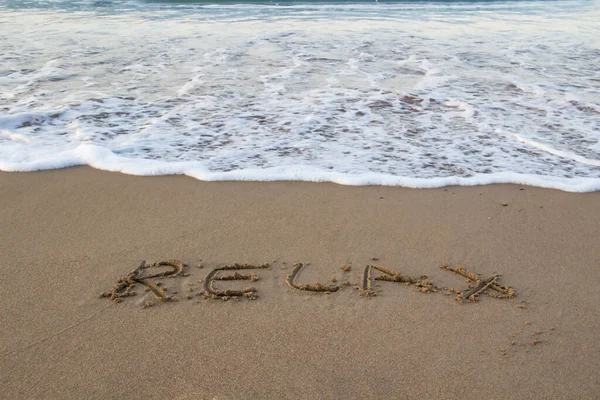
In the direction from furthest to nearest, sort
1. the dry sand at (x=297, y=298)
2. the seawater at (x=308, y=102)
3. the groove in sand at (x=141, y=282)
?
1. the seawater at (x=308, y=102)
2. the groove in sand at (x=141, y=282)
3. the dry sand at (x=297, y=298)

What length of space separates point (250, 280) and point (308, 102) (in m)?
3.04

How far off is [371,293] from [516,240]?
37.2 inches

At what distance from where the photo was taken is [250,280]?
97.9 inches

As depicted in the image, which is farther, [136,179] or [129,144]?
[129,144]

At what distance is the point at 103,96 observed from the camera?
5398 mm

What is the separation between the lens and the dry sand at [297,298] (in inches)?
74.2

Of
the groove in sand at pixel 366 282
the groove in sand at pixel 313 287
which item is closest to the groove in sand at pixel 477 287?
the groove in sand at pixel 366 282

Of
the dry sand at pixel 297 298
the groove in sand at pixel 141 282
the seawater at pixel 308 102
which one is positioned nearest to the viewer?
the dry sand at pixel 297 298

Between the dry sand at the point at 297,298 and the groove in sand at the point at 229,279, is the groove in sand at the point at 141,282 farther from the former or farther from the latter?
the groove in sand at the point at 229,279

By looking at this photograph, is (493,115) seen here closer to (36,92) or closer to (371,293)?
(371,293)

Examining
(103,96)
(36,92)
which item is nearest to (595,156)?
(103,96)

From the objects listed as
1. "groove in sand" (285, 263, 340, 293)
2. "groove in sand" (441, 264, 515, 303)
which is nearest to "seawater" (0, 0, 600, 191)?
"groove in sand" (441, 264, 515, 303)

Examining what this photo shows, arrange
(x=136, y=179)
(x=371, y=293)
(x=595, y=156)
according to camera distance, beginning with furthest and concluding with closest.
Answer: (x=595, y=156)
(x=136, y=179)
(x=371, y=293)

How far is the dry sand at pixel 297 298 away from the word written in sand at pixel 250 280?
0.11 feet
